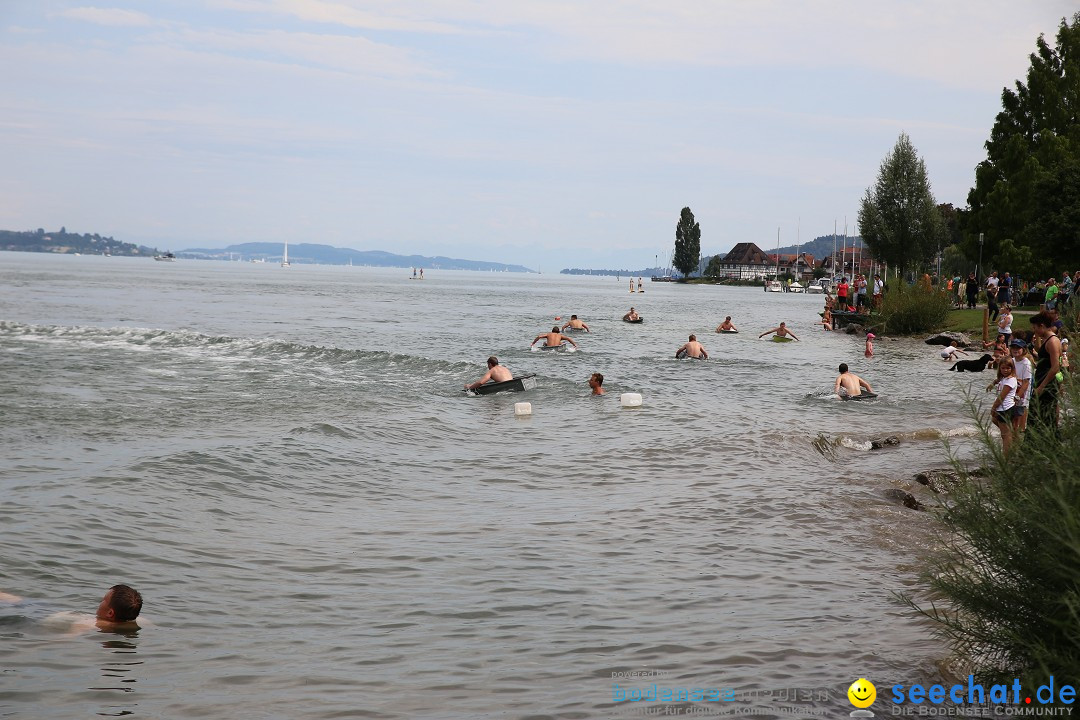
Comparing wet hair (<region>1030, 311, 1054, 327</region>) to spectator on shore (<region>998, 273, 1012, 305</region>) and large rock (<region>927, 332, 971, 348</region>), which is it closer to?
large rock (<region>927, 332, 971, 348</region>)

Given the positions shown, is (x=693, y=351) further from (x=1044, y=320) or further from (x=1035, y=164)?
(x=1035, y=164)

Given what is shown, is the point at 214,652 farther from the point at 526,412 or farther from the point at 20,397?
the point at 20,397

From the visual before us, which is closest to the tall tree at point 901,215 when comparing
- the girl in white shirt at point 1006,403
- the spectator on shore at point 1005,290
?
the spectator on shore at point 1005,290

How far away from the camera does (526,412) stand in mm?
19859

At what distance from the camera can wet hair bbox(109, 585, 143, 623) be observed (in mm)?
7398

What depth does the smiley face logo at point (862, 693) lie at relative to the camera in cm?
588

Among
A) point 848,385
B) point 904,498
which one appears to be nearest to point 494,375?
point 848,385

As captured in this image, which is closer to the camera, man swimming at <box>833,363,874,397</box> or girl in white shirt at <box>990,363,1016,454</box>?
girl in white shirt at <box>990,363,1016,454</box>

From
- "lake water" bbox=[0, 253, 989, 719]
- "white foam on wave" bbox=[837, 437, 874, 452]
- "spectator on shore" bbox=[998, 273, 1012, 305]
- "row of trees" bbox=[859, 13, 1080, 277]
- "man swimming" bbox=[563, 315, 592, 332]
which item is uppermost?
"row of trees" bbox=[859, 13, 1080, 277]

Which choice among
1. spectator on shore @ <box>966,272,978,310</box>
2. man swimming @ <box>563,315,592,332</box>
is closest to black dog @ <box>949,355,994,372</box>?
man swimming @ <box>563,315,592,332</box>

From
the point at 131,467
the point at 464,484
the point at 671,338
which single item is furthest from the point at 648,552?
the point at 671,338

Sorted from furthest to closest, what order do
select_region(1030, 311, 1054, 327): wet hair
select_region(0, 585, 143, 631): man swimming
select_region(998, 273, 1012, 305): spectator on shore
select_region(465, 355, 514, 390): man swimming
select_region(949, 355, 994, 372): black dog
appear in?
select_region(998, 273, 1012, 305): spectator on shore
select_region(949, 355, 994, 372): black dog
select_region(465, 355, 514, 390): man swimming
select_region(1030, 311, 1054, 327): wet hair
select_region(0, 585, 143, 631): man swimming

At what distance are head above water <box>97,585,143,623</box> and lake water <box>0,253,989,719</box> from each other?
0.23 meters

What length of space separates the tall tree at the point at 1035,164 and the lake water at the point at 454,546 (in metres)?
24.3
